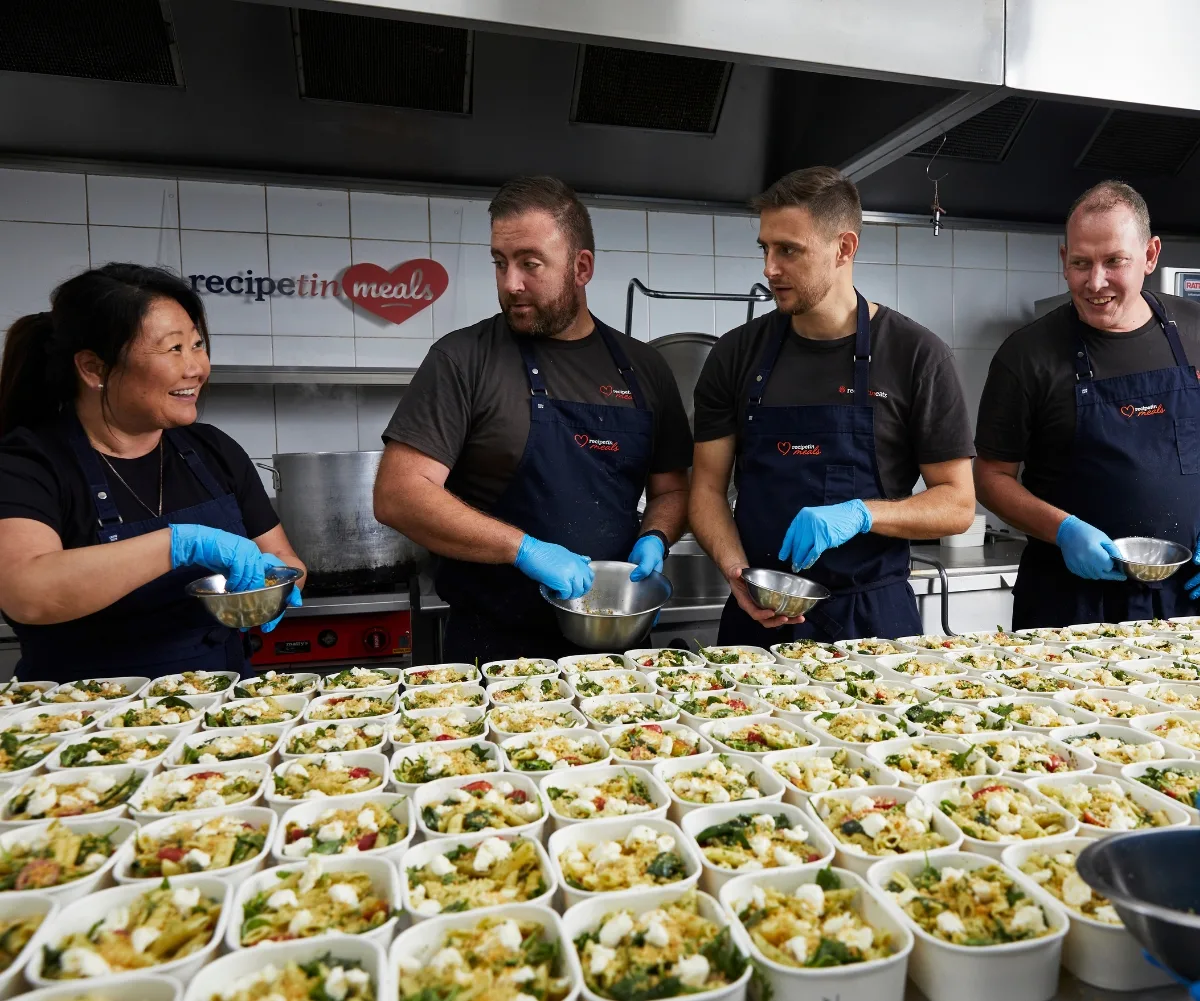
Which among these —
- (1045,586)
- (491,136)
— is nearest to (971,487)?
(1045,586)

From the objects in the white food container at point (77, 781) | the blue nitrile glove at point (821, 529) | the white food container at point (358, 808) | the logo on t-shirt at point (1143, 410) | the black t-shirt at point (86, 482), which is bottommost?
the white food container at point (358, 808)

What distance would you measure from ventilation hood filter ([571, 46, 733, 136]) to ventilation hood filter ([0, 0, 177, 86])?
1.39 m

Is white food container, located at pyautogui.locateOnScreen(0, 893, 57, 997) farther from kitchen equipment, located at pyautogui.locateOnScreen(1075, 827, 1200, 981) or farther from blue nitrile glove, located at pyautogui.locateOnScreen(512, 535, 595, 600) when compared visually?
blue nitrile glove, located at pyautogui.locateOnScreen(512, 535, 595, 600)

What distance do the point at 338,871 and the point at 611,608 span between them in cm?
125

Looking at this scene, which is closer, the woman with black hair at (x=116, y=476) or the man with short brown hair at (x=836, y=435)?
the woman with black hair at (x=116, y=476)

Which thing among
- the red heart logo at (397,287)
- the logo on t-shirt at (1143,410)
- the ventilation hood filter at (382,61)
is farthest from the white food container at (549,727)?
the red heart logo at (397,287)

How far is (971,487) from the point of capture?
2.29m

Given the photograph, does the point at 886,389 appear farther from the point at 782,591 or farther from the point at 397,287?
the point at 397,287

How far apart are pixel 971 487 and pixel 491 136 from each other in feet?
7.19

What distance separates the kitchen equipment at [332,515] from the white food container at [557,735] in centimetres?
186

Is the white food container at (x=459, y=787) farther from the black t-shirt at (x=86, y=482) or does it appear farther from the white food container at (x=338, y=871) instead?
the black t-shirt at (x=86, y=482)

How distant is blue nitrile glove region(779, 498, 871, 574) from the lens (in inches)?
81.6

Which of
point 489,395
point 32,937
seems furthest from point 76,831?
point 489,395

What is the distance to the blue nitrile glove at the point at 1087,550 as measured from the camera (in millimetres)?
2348
